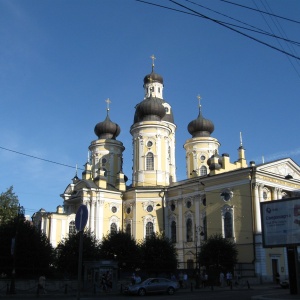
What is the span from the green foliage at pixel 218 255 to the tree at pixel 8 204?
22064mm

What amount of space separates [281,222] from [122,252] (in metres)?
24.6

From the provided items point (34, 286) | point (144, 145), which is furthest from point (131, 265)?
point (144, 145)

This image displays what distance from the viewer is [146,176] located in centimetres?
5869

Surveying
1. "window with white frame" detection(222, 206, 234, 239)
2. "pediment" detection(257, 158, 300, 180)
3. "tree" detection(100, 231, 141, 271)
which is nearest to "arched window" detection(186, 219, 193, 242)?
"window with white frame" detection(222, 206, 234, 239)

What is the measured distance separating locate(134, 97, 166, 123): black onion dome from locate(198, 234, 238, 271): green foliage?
23503 millimetres

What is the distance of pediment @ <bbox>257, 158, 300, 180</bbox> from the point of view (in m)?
47.2

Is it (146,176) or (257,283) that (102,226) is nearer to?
(146,176)

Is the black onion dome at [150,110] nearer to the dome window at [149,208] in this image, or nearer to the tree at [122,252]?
the dome window at [149,208]

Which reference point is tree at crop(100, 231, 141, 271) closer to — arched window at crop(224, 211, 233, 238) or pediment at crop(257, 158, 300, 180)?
arched window at crop(224, 211, 233, 238)

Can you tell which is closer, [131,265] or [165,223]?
[131,265]

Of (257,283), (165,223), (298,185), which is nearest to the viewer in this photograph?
(257,283)

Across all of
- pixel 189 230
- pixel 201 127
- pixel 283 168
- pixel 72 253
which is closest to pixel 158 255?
pixel 72 253

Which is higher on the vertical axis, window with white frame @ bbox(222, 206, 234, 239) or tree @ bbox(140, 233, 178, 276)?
window with white frame @ bbox(222, 206, 234, 239)

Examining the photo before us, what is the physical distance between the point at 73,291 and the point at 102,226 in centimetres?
2373
